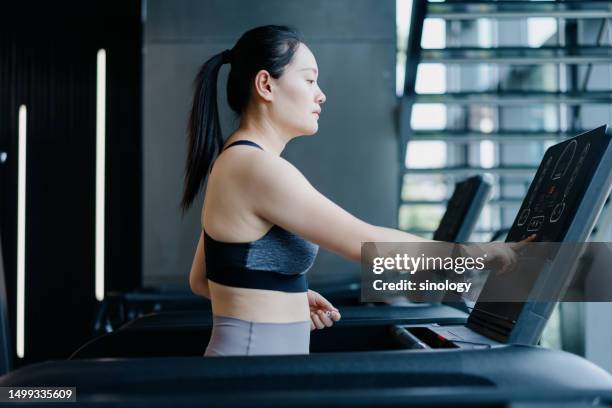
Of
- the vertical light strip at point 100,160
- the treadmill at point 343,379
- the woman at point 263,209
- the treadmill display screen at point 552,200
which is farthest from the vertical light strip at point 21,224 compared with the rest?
the treadmill at point 343,379

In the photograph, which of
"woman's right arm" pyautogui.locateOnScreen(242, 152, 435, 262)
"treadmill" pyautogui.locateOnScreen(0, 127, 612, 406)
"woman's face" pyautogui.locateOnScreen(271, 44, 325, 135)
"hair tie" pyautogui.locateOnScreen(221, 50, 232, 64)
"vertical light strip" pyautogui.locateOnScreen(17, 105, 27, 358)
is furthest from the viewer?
"vertical light strip" pyautogui.locateOnScreen(17, 105, 27, 358)

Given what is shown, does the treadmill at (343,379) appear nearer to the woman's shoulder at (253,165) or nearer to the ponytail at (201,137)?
the woman's shoulder at (253,165)

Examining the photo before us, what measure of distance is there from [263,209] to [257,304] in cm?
17

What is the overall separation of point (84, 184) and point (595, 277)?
12.1ft

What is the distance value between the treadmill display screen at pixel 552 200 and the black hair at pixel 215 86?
57cm

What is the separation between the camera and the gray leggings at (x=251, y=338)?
125 centimetres

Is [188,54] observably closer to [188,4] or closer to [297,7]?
[188,4]

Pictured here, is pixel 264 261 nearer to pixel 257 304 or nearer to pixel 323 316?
pixel 257 304

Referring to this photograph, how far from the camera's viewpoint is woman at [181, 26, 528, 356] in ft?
3.83

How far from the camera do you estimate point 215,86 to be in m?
1.49

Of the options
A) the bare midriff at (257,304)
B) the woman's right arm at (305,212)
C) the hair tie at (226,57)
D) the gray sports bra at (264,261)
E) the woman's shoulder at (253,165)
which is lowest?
the bare midriff at (257,304)

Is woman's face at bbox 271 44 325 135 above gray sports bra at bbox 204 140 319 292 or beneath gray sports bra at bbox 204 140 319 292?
above

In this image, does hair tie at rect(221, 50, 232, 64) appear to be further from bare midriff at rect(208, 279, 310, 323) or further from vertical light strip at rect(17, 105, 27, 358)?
vertical light strip at rect(17, 105, 27, 358)

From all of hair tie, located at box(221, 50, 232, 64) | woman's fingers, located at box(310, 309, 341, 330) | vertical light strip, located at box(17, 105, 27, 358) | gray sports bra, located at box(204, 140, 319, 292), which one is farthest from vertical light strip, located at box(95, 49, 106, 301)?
gray sports bra, located at box(204, 140, 319, 292)
